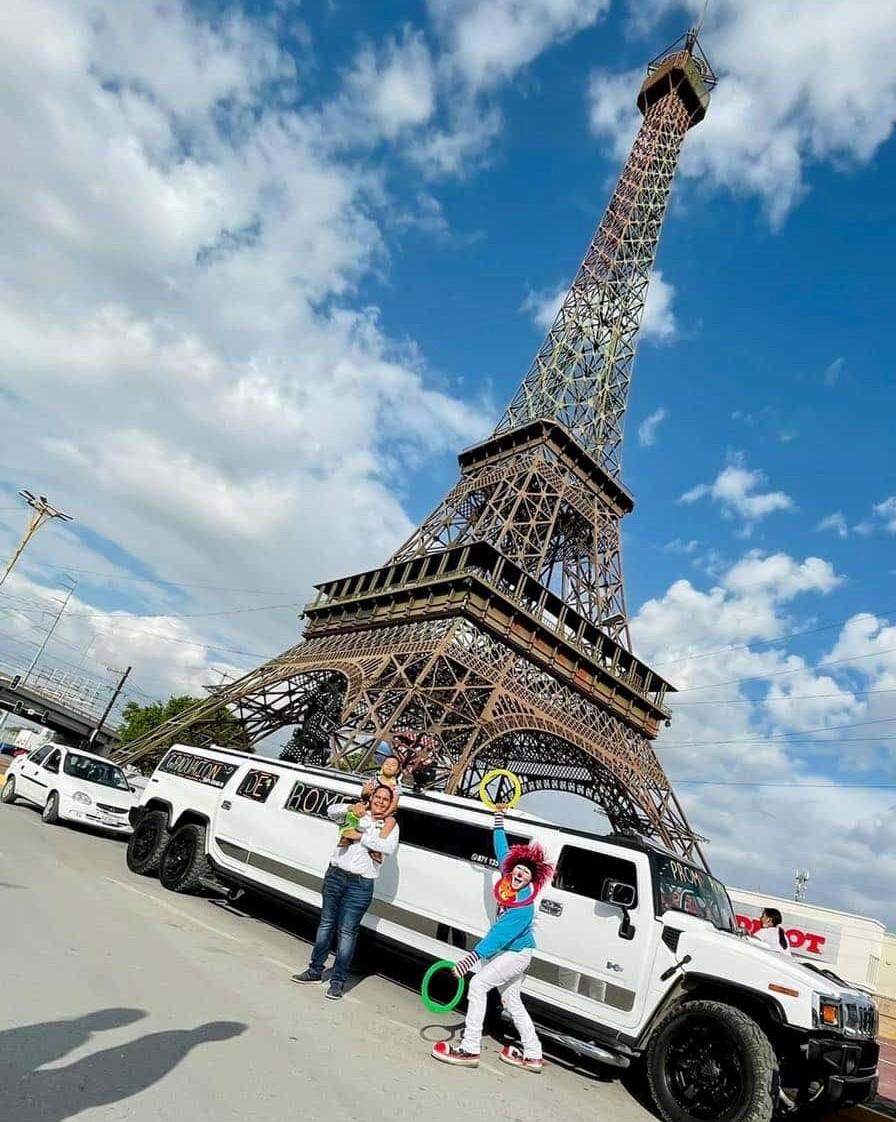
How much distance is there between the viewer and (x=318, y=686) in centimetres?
3069

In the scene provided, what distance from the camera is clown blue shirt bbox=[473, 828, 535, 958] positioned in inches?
216

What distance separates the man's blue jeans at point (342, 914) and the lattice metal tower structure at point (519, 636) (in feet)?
41.3

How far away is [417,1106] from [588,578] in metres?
30.3

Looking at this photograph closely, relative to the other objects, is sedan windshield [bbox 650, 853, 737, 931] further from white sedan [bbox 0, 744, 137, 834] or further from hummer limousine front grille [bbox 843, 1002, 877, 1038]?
white sedan [bbox 0, 744, 137, 834]

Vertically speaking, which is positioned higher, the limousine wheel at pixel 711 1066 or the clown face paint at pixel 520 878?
the clown face paint at pixel 520 878

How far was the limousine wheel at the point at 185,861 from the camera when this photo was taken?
32.3 ft

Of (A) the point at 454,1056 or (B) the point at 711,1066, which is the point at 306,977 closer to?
(A) the point at 454,1056

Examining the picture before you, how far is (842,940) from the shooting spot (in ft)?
94.8

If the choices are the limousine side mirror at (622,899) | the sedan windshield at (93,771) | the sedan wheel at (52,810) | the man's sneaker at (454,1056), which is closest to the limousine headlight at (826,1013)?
the limousine side mirror at (622,899)

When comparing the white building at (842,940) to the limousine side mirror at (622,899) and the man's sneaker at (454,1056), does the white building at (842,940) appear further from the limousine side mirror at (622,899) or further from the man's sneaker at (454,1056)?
the man's sneaker at (454,1056)

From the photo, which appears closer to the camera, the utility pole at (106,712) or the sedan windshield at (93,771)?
the sedan windshield at (93,771)

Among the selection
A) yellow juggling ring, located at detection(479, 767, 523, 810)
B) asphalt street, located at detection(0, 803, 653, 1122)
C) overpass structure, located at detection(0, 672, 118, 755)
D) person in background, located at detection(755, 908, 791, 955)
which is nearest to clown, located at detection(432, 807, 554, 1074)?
asphalt street, located at detection(0, 803, 653, 1122)

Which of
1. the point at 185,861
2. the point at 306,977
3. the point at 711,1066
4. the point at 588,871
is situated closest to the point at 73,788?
the point at 185,861

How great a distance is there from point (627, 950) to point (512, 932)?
134 centimetres
